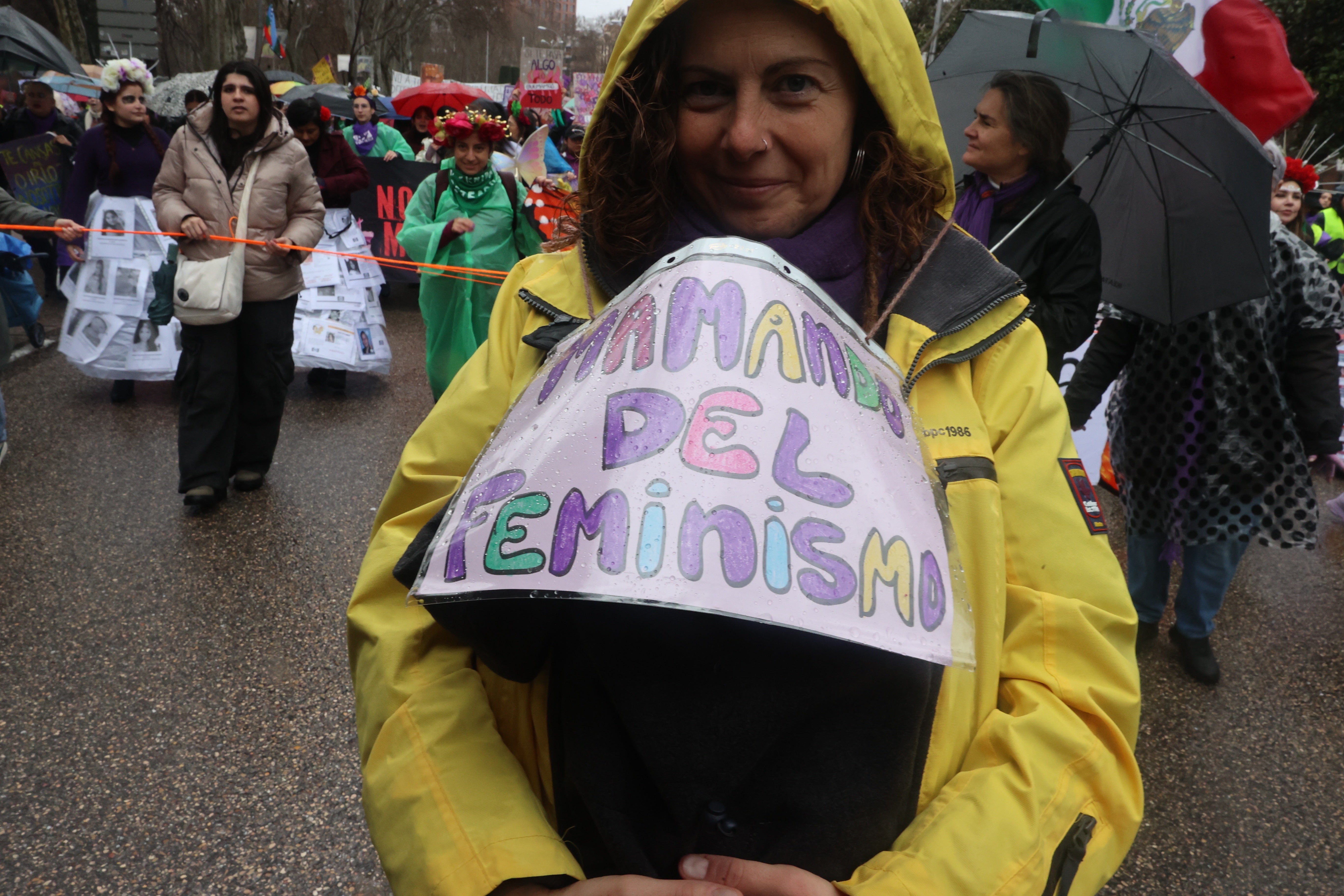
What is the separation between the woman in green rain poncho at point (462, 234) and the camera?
19.0ft

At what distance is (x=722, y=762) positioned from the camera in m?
1.05

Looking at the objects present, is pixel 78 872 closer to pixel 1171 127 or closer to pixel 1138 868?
pixel 1138 868

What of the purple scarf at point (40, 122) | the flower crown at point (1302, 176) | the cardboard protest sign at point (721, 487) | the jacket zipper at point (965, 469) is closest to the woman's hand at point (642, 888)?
the cardboard protest sign at point (721, 487)

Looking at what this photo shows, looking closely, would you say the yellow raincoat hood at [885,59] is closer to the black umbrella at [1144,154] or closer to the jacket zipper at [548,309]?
the jacket zipper at [548,309]

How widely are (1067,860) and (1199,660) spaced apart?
129 inches

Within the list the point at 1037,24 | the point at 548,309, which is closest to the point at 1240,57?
the point at 1037,24

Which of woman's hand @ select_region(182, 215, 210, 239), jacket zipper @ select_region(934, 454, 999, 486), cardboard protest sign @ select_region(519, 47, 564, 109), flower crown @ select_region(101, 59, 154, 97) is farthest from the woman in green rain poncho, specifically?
cardboard protest sign @ select_region(519, 47, 564, 109)

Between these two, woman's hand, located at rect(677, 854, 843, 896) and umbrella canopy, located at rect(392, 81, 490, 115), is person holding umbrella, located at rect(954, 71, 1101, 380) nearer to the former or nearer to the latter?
woman's hand, located at rect(677, 854, 843, 896)

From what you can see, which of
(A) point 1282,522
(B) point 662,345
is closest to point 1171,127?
(A) point 1282,522

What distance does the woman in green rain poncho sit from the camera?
19.0 feet

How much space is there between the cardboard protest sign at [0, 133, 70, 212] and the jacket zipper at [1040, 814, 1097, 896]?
10.0 m

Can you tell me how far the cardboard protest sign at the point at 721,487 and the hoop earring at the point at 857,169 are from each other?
470mm

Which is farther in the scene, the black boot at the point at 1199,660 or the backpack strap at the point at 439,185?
the backpack strap at the point at 439,185

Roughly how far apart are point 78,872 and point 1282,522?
4.09m
